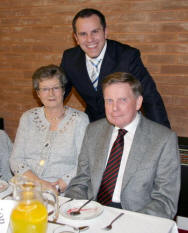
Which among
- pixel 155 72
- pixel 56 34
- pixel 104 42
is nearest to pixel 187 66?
pixel 155 72

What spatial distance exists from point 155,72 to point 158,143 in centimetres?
192

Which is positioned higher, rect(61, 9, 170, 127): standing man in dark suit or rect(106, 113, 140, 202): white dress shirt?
rect(61, 9, 170, 127): standing man in dark suit

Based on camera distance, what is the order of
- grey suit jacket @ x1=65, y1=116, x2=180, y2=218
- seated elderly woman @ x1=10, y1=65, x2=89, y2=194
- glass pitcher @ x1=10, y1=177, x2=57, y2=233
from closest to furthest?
glass pitcher @ x1=10, y1=177, x2=57, y2=233
grey suit jacket @ x1=65, y1=116, x2=180, y2=218
seated elderly woman @ x1=10, y1=65, x2=89, y2=194

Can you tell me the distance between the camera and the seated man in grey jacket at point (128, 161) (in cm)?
188

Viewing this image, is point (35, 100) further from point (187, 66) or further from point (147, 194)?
point (147, 194)

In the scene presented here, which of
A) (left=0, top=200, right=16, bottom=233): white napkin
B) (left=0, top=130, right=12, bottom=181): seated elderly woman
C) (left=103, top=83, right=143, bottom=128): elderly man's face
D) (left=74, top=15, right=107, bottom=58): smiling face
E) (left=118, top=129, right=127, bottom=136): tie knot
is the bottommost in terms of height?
(left=0, top=130, right=12, bottom=181): seated elderly woman

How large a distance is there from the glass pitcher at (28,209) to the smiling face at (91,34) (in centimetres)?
159

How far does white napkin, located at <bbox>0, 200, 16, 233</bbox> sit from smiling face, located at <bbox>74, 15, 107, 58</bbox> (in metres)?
1.58

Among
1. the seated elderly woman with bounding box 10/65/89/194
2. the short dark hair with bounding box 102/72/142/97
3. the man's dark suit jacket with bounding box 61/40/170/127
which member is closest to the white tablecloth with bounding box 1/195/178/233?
the short dark hair with bounding box 102/72/142/97

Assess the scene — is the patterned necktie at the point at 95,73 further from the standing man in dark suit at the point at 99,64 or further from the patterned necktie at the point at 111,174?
the patterned necktie at the point at 111,174

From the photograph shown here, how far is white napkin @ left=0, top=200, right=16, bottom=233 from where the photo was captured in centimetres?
127

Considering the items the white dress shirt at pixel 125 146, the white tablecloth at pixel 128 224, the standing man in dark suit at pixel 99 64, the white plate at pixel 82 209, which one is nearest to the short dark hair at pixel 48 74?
the standing man in dark suit at pixel 99 64

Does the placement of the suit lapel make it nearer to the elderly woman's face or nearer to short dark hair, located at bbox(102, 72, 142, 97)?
short dark hair, located at bbox(102, 72, 142, 97)

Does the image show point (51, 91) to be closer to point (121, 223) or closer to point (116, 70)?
point (116, 70)
